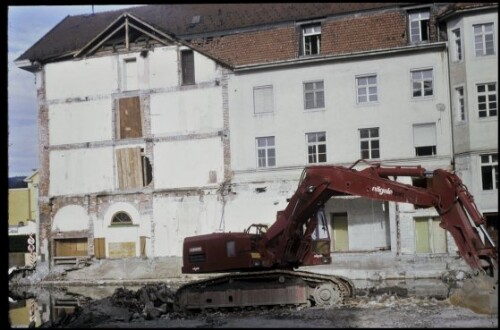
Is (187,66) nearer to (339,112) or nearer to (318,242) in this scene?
(339,112)

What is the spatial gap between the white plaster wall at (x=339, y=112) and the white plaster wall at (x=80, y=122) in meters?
7.29

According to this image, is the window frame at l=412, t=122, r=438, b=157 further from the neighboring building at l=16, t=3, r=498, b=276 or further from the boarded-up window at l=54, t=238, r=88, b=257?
the boarded-up window at l=54, t=238, r=88, b=257

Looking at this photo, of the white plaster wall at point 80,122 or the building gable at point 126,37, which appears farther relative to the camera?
the white plaster wall at point 80,122


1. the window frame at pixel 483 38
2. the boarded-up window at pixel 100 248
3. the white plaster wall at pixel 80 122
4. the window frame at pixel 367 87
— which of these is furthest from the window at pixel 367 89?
the boarded-up window at pixel 100 248

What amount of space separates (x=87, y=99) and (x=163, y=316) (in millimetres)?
24251

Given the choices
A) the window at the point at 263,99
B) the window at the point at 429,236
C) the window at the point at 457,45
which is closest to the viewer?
the window at the point at 457,45

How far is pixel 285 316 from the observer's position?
15.9m

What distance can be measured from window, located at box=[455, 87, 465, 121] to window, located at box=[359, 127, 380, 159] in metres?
3.94

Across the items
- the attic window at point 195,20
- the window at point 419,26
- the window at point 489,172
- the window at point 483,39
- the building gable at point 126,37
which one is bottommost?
the window at point 489,172

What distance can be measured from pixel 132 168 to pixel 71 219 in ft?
15.3

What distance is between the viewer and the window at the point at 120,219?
3850cm

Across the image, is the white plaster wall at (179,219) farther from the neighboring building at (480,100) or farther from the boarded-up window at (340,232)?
the neighboring building at (480,100)

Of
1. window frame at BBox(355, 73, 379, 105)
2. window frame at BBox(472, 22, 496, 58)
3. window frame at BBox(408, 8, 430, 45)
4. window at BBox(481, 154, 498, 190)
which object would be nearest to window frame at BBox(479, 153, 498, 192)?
window at BBox(481, 154, 498, 190)

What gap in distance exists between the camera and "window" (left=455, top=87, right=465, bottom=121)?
32.8 meters
